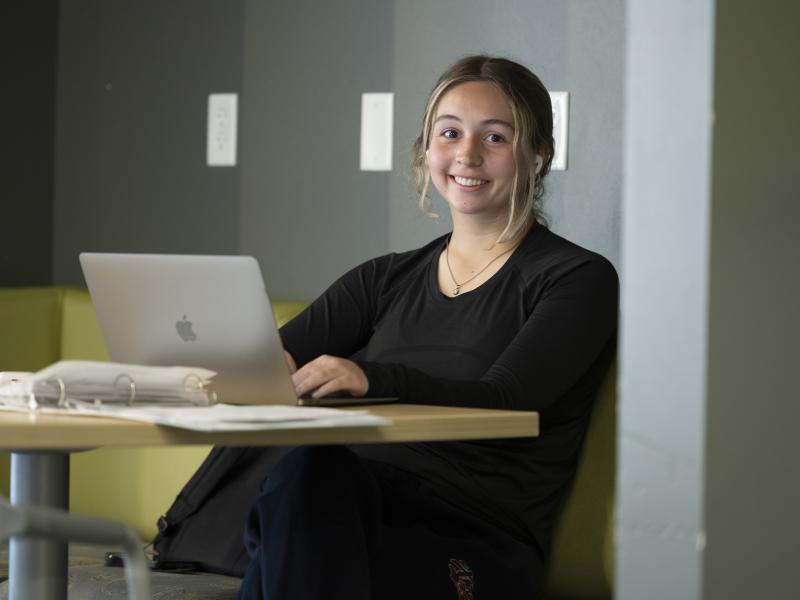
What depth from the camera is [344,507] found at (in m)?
1.56

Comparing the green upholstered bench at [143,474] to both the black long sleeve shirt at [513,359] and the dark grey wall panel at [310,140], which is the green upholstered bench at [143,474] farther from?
the dark grey wall panel at [310,140]

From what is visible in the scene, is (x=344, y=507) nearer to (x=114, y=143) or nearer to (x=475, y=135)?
(x=475, y=135)

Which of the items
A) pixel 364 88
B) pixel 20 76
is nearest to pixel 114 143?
pixel 20 76

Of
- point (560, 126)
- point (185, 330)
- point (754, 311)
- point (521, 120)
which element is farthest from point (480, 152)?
point (754, 311)

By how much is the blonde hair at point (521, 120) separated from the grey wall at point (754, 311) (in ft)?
3.55

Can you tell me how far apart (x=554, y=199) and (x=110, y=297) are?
1.14 metres

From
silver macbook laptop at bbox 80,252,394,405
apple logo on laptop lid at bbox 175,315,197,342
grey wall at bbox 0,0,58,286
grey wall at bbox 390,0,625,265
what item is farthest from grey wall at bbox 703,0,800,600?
grey wall at bbox 0,0,58,286

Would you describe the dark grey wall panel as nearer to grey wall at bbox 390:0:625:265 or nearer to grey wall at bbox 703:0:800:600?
grey wall at bbox 390:0:625:265

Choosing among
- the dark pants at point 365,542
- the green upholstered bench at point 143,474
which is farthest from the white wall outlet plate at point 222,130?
the dark pants at point 365,542

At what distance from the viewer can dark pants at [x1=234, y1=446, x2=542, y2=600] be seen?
1.52 meters

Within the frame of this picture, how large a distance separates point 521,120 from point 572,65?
0.37 meters

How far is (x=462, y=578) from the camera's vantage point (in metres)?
1.71

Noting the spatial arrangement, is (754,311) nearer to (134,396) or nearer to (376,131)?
(134,396)

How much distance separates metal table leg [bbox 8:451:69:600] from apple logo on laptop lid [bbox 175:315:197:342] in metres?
0.19
